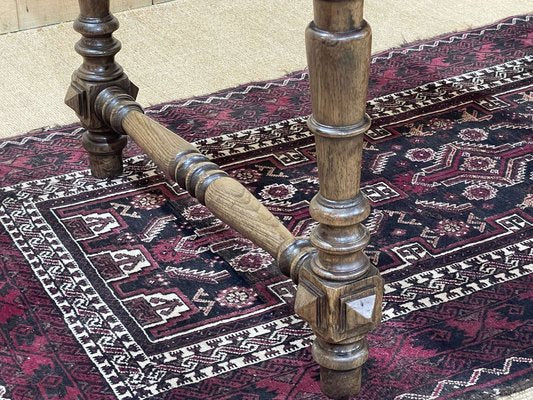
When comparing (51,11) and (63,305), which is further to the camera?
(51,11)

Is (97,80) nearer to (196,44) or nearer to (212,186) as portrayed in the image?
(212,186)

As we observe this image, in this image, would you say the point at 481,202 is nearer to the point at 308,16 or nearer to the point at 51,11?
the point at 308,16

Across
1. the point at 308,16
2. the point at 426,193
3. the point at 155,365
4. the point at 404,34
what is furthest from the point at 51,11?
the point at 155,365

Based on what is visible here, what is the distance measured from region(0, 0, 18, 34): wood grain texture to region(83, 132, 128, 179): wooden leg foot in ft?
2.23

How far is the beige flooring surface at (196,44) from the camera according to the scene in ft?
6.67

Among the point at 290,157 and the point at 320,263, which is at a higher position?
the point at 320,263

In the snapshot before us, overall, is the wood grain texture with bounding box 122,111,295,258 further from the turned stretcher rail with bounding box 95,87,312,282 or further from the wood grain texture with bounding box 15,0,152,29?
the wood grain texture with bounding box 15,0,152,29

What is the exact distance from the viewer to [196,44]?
2.24 meters

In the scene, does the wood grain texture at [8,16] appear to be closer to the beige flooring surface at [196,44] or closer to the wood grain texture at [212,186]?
the beige flooring surface at [196,44]

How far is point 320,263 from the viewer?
47.5 inches

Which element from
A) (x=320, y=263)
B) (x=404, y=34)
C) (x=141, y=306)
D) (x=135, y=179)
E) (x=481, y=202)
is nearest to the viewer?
(x=320, y=263)

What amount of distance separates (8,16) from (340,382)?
135cm

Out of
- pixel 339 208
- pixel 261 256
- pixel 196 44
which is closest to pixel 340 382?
pixel 339 208

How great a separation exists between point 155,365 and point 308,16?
3.96 ft
